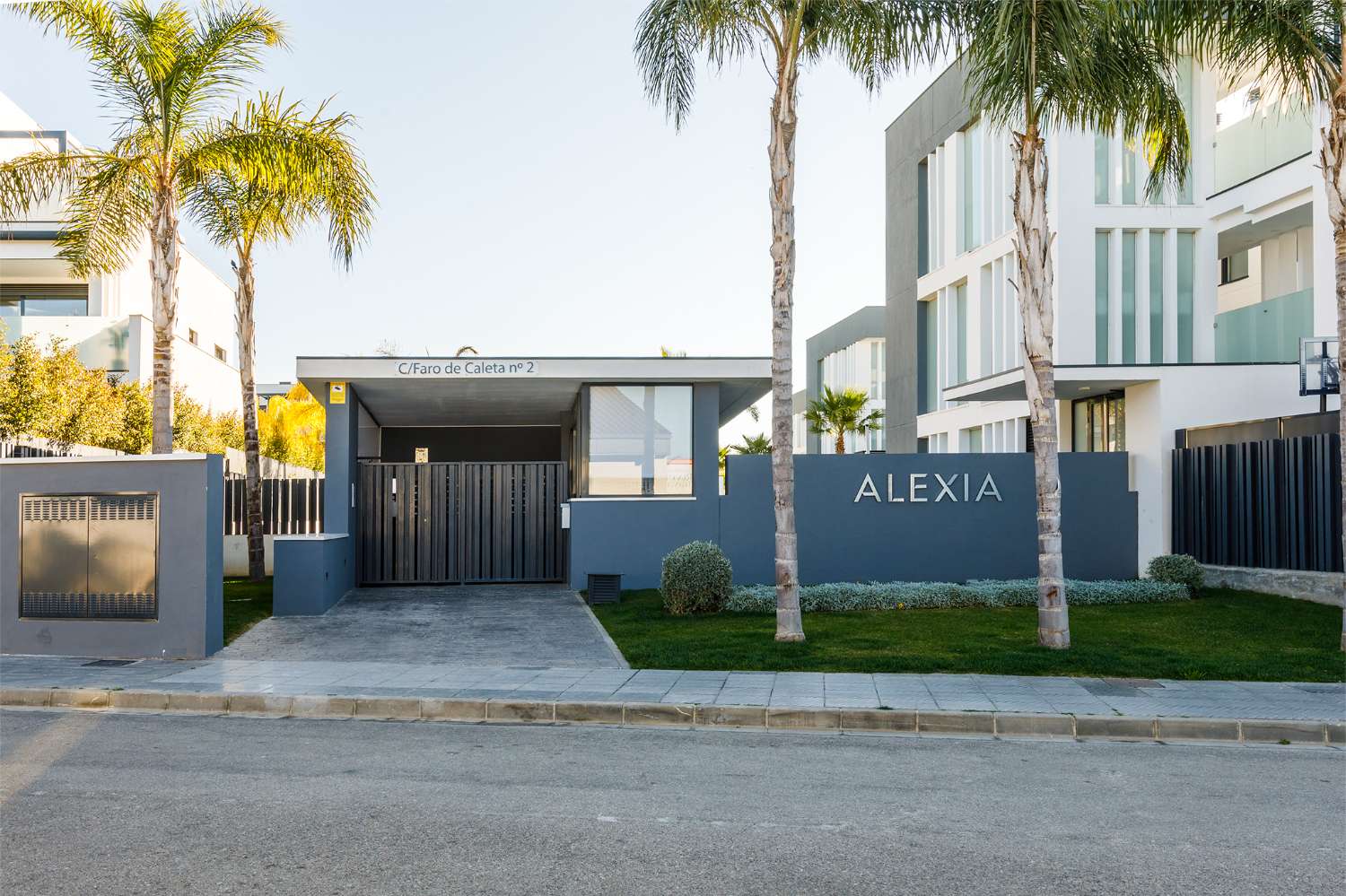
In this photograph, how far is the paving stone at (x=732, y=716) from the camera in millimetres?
8852

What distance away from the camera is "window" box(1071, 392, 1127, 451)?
2008 cm

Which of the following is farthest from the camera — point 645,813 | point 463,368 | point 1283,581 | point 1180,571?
point 463,368

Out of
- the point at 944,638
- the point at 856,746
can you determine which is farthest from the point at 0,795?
the point at 944,638

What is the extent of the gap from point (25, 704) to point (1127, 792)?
29.8 ft

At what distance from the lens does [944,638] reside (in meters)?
12.6

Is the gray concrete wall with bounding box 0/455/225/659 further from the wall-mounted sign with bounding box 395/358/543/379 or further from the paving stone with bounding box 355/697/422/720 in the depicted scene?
the wall-mounted sign with bounding box 395/358/543/379

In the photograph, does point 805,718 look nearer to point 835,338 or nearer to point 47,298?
point 47,298

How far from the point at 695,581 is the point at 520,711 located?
5.72 m

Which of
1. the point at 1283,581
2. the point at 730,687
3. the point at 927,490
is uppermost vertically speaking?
the point at 927,490

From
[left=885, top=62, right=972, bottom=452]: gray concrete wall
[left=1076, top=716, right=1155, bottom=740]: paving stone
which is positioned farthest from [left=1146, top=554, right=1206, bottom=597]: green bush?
[left=885, top=62, right=972, bottom=452]: gray concrete wall

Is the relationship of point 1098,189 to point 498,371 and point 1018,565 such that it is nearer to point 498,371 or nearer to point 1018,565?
point 1018,565

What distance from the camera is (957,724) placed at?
8.60m

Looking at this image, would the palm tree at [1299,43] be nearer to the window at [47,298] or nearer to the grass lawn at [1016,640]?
the grass lawn at [1016,640]

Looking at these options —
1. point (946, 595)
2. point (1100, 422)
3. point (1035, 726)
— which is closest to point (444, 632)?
point (946, 595)
